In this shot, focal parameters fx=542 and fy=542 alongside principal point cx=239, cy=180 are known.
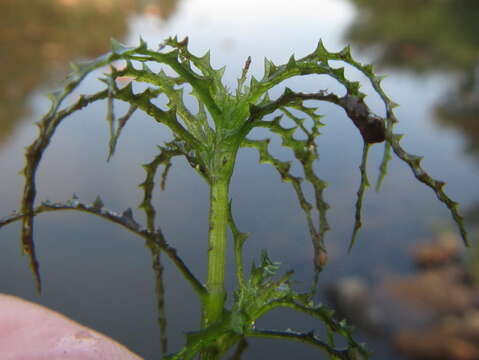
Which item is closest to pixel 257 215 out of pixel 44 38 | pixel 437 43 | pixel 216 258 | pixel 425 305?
pixel 425 305

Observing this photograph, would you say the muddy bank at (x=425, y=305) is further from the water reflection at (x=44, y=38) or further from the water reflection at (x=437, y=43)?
the water reflection at (x=44, y=38)

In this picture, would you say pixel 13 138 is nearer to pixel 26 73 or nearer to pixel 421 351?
pixel 26 73

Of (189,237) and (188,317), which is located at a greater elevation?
(189,237)

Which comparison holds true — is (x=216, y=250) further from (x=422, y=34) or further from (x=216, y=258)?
(x=422, y=34)

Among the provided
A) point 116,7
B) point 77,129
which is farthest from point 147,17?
point 77,129

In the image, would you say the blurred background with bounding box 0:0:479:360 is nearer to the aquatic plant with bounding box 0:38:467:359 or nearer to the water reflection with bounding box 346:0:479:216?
the water reflection with bounding box 346:0:479:216

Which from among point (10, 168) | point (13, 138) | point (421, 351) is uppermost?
point (13, 138)

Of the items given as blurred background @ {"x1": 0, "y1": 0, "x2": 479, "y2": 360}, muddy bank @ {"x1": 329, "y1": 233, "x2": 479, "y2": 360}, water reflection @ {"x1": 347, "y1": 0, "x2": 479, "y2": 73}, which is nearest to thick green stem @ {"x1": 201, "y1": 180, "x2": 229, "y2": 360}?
blurred background @ {"x1": 0, "y1": 0, "x2": 479, "y2": 360}

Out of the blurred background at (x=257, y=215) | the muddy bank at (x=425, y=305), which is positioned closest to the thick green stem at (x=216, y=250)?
the blurred background at (x=257, y=215)
